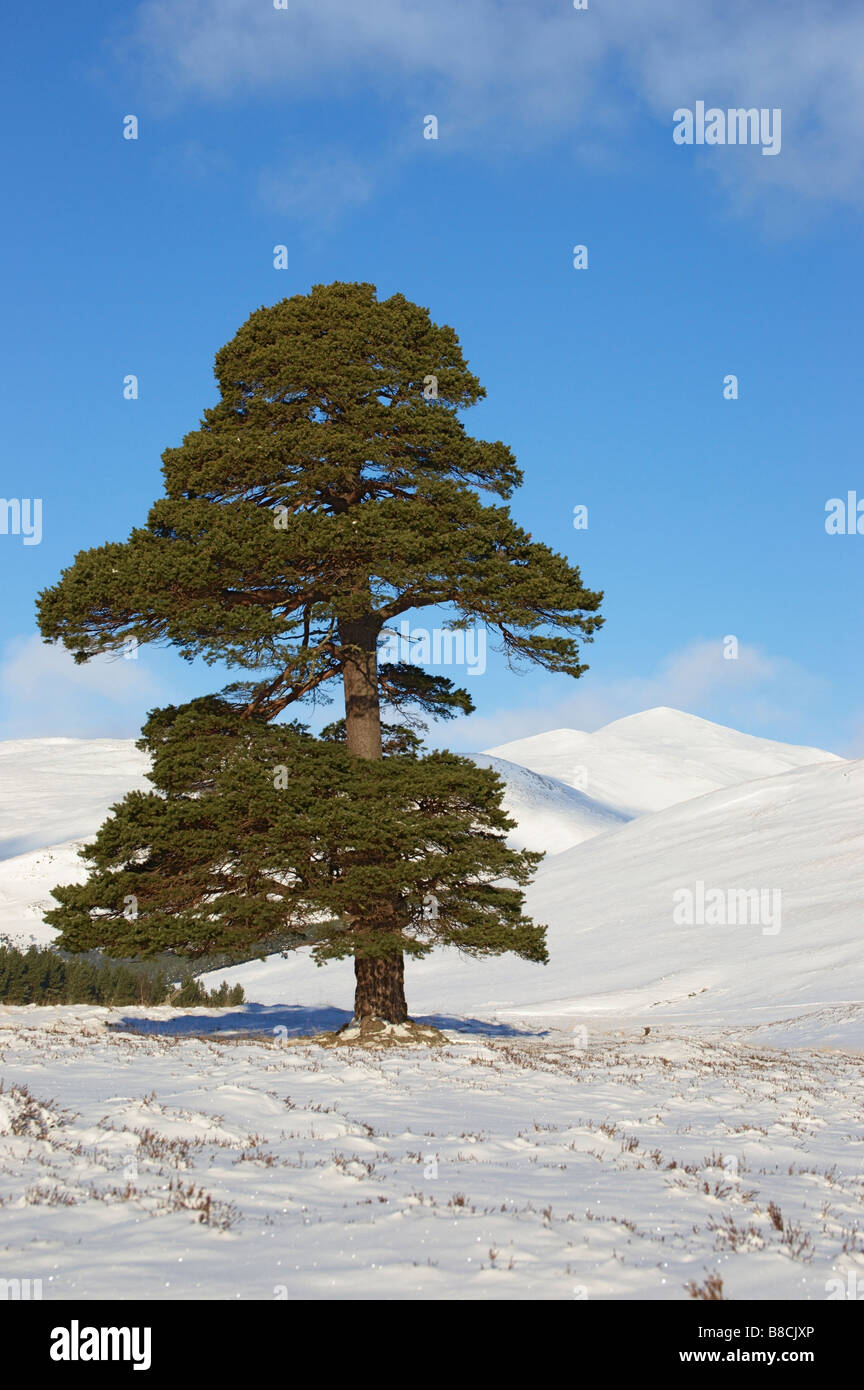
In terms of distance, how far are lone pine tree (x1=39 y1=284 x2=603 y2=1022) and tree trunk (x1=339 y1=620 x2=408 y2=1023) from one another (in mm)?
43

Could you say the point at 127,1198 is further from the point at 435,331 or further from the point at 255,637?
the point at 435,331

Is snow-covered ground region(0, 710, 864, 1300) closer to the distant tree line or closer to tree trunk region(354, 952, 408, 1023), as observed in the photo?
tree trunk region(354, 952, 408, 1023)

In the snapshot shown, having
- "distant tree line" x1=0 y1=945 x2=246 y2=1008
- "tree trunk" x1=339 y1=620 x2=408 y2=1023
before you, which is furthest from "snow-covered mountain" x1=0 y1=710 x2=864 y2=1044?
"tree trunk" x1=339 y1=620 x2=408 y2=1023

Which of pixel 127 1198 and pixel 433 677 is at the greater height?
pixel 433 677

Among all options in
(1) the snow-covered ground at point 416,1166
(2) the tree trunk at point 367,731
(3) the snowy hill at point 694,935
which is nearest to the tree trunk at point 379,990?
(2) the tree trunk at point 367,731

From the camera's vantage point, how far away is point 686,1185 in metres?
9.36

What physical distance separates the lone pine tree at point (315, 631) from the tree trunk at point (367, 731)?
43 mm

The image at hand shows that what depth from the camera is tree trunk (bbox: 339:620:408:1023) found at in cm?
2095

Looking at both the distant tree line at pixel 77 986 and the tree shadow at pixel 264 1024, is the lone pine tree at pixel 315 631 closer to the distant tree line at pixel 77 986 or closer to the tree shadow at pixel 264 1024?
the tree shadow at pixel 264 1024

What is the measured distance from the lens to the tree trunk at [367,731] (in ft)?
68.7

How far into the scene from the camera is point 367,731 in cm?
2189
